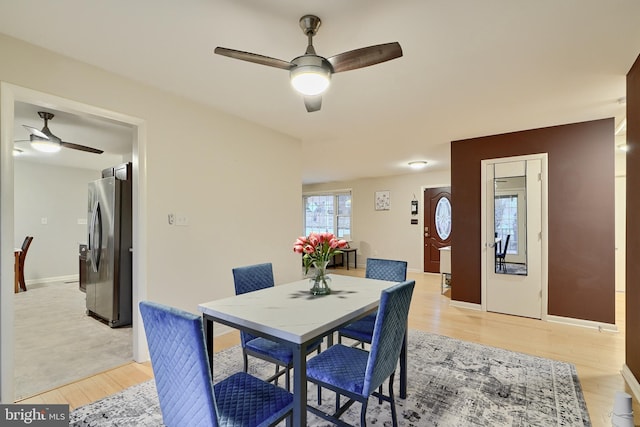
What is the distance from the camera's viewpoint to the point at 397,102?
3.11m

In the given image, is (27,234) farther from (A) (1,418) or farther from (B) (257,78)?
(B) (257,78)

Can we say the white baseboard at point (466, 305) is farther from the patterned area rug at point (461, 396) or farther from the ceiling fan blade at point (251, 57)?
the ceiling fan blade at point (251, 57)

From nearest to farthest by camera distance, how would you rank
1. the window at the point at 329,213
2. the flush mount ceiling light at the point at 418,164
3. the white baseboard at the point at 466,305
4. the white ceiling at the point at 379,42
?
the white ceiling at the point at 379,42, the white baseboard at the point at 466,305, the flush mount ceiling light at the point at 418,164, the window at the point at 329,213

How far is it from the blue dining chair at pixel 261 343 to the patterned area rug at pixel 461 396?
348mm

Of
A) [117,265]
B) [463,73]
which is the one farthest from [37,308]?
[463,73]

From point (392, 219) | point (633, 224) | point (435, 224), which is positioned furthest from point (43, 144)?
point (435, 224)

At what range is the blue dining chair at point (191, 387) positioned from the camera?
1115 mm

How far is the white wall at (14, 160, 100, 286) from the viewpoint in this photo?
19.2 ft

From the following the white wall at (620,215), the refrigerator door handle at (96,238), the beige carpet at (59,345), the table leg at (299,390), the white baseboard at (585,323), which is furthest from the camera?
the white wall at (620,215)

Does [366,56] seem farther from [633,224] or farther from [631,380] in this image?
[631,380]

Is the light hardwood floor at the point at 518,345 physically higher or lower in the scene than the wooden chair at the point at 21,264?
lower

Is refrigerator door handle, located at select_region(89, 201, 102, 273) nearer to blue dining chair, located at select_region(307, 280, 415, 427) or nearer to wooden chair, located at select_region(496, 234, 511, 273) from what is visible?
blue dining chair, located at select_region(307, 280, 415, 427)

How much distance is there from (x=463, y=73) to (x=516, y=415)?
8.25ft

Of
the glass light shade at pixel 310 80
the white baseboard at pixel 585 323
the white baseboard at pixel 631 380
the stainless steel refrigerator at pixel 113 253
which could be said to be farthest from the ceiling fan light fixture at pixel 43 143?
the white baseboard at pixel 585 323
